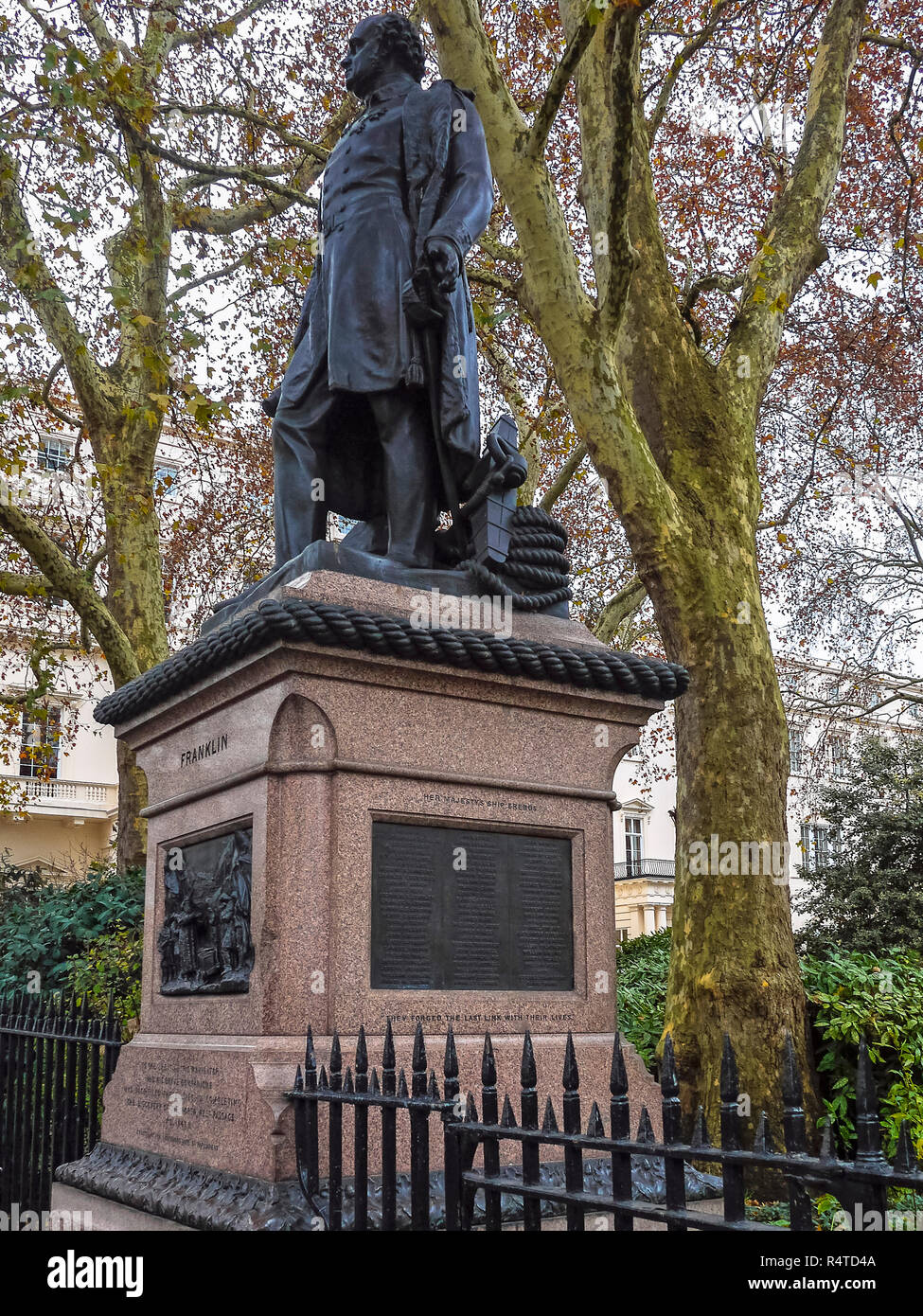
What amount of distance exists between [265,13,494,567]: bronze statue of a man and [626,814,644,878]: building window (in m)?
42.3

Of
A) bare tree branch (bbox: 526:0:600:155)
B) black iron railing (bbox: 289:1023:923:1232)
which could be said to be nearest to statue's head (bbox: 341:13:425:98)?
bare tree branch (bbox: 526:0:600:155)

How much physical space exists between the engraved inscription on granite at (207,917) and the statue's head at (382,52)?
3982mm

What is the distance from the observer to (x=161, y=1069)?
5512mm

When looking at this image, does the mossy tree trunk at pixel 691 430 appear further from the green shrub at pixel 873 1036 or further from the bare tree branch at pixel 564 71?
the green shrub at pixel 873 1036

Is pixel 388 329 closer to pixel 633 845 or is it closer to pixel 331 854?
pixel 331 854

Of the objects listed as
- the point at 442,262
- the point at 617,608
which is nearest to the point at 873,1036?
the point at 442,262

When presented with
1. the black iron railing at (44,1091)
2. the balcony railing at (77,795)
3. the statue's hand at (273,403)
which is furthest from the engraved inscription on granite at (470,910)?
the balcony railing at (77,795)

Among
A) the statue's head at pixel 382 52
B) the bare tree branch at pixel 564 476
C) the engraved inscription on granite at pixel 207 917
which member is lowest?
the engraved inscription on granite at pixel 207 917

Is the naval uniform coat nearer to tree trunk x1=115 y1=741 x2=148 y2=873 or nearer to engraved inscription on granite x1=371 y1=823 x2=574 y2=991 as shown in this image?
engraved inscription on granite x1=371 y1=823 x2=574 y2=991

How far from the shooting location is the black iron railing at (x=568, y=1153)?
94.7 inches

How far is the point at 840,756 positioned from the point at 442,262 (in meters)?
15.9


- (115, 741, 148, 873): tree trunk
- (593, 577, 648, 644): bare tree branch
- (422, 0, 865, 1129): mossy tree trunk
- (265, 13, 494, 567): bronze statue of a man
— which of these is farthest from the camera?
(593, 577, 648, 644): bare tree branch

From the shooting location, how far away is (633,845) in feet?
158

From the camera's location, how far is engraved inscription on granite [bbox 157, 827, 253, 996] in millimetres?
5086
